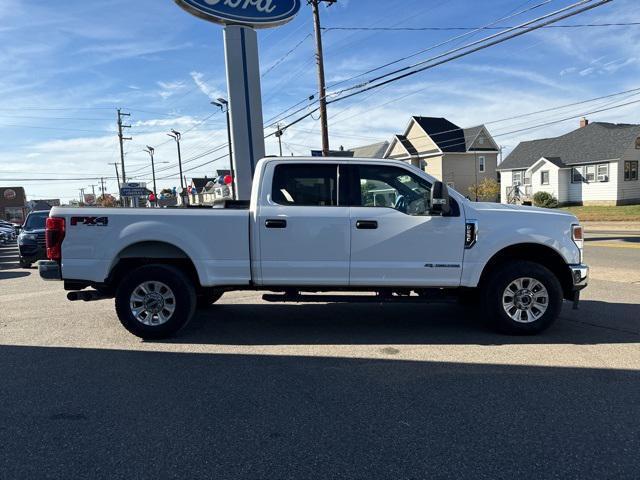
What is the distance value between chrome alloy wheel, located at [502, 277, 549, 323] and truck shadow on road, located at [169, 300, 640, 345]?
269 mm

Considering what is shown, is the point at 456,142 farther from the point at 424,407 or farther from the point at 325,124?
→ the point at 424,407

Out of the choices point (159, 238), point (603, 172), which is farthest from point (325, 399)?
point (603, 172)

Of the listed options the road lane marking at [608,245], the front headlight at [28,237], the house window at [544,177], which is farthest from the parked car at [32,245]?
the house window at [544,177]

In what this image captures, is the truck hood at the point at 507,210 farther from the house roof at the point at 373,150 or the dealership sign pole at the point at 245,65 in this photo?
the house roof at the point at 373,150

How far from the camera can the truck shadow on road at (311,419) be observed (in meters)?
3.00

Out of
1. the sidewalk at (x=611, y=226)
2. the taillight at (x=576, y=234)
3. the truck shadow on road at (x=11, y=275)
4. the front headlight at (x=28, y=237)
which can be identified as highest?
the taillight at (x=576, y=234)

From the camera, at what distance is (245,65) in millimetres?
11398

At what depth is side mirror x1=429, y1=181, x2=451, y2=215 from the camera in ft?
17.2

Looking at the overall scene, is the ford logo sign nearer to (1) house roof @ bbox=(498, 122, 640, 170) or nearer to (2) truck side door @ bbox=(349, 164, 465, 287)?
(2) truck side door @ bbox=(349, 164, 465, 287)

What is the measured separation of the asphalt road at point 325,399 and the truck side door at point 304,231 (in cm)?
80

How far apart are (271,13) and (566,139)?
35.1 meters

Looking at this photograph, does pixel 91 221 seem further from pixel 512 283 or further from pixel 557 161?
pixel 557 161

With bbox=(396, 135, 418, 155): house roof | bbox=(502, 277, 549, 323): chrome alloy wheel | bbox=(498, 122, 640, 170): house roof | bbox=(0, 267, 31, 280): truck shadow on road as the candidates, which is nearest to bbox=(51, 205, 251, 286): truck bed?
bbox=(502, 277, 549, 323): chrome alloy wheel

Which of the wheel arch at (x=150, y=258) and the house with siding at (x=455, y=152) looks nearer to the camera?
the wheel arch at (x=150, y=258)
